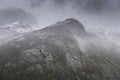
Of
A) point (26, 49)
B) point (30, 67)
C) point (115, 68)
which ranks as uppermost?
point (26, 49)

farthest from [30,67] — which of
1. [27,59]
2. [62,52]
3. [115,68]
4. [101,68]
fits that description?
[115,68]

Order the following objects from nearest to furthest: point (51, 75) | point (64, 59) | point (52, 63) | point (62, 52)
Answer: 1. point (51, 75)
2. point (52, 63)
3. point (64, 59)
4. point (62, 52)

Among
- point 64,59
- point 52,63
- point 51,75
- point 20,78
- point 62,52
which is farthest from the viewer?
point 62,52

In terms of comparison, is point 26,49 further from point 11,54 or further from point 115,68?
point 115,68

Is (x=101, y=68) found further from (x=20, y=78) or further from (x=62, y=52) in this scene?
(x=20, y=78)

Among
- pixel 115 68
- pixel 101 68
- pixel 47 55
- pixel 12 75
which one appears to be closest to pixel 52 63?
pixel 47 55

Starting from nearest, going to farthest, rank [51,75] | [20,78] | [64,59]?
[20,78]
[51,75]
[64,59]

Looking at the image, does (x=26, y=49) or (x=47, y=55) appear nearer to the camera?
(x=47, y=55)

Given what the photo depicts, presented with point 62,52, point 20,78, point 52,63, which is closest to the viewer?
point 20,78

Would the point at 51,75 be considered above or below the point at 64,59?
below
